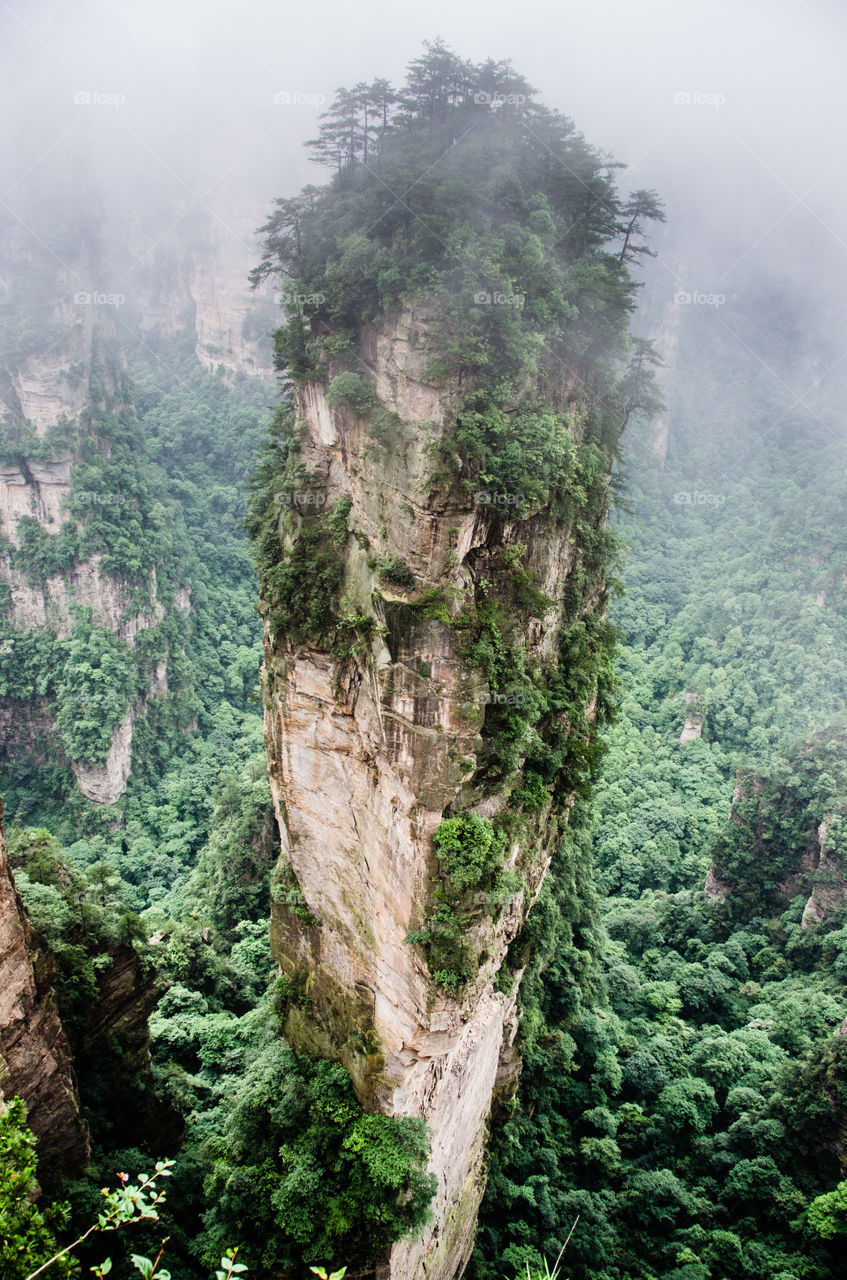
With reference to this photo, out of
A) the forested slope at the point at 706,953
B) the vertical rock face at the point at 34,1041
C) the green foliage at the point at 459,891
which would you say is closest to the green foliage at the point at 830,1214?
the forested slope at the point at 706,953

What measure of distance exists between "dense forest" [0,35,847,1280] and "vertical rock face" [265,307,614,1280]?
0.48 metres

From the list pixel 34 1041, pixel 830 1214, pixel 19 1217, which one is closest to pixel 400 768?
pixel 34 1041

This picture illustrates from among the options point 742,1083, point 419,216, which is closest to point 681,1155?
point 742,1083

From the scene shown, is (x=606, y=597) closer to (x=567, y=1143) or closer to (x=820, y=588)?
(x=567, y=1143)

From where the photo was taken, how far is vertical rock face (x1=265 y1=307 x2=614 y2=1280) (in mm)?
14797

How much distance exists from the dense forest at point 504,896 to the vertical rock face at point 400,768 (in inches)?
19.0

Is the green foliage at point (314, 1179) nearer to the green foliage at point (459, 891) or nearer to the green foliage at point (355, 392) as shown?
the green foliage at point (459, 891)

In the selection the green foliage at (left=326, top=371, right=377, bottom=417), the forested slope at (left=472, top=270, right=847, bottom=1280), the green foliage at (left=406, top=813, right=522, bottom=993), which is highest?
the green foliage at (left=326, top=371, right=377, bottom=417)

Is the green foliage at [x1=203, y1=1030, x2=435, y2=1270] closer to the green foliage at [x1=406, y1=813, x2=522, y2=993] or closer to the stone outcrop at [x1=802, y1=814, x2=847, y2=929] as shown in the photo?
the green foliage at [x1=406, y1=813, x2=522, y2=993]

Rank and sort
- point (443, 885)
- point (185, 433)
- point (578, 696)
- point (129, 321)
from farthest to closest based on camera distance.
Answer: point (129, 321) → point (185, 433) → point (578, 696) → point (443, 885)

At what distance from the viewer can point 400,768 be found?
15.4m

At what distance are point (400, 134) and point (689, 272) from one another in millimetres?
90174

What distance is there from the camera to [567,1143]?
24.5 meters

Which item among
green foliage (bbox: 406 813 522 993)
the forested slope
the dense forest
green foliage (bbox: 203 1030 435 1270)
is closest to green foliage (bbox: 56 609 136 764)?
the dense forest
